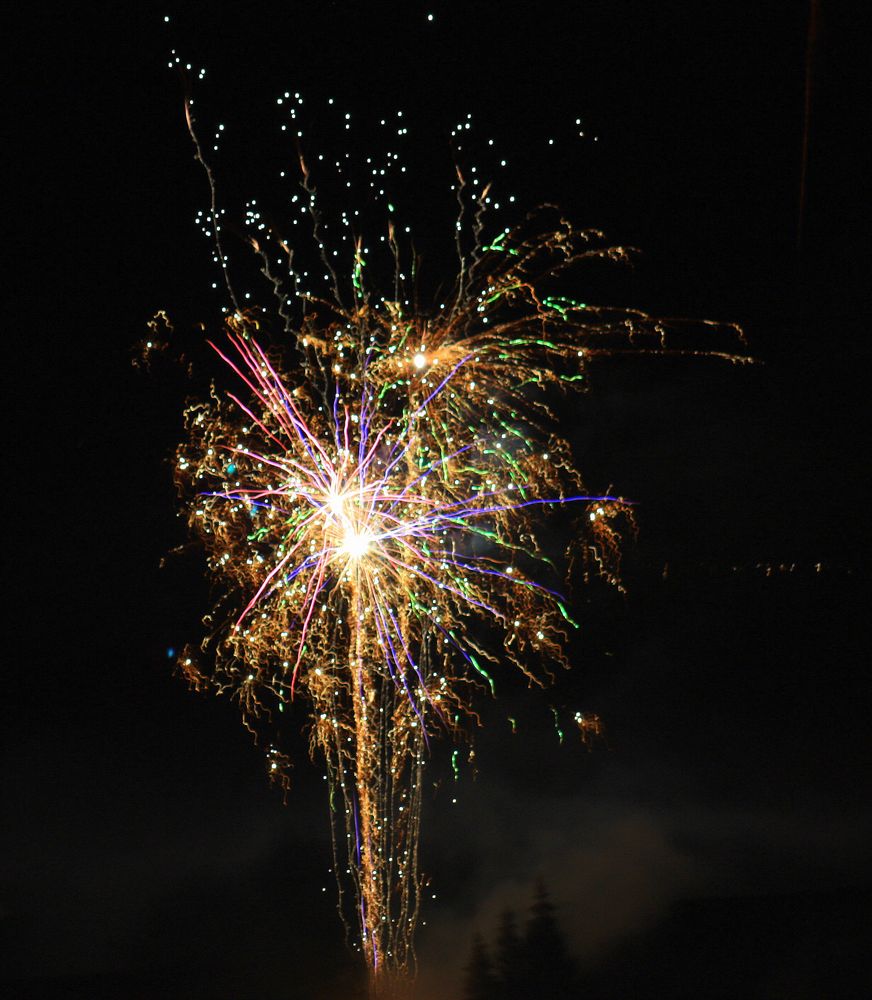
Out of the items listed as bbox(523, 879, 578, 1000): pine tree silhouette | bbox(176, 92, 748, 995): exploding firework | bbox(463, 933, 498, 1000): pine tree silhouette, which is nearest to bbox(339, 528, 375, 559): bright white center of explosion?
bbox(176, 92, 748, 995): exploding firework

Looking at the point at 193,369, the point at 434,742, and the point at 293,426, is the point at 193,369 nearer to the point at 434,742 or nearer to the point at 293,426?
the point at 293,426

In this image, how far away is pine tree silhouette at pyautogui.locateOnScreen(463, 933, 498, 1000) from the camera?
→ 773 cm

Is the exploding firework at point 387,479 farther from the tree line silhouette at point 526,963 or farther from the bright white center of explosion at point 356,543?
the tree line silhouette at point 526,963

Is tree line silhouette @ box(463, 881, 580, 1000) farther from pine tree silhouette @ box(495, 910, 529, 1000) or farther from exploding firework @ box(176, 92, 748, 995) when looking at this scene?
exploding firework @ box(176, 92, 748, 995)

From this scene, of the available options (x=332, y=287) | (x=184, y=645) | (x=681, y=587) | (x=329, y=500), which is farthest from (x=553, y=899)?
(x=332, y=287)

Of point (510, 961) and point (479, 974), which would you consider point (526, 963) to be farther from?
point (479, 974)

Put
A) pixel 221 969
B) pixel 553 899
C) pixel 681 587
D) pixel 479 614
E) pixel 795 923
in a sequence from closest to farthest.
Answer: pixel 479 614 < pixel 681 587 < pixel 553 899 < pixel 221 969 < pixel 795 923

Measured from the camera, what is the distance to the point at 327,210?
5.04m

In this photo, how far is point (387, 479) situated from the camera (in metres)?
5.34

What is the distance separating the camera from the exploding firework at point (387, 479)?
5211 mm

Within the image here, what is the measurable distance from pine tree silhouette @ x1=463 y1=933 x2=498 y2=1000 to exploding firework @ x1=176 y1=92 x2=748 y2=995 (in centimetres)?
276

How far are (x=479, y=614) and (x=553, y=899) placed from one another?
348cm

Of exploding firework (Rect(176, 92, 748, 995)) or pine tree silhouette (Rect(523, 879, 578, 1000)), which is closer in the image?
exploding firework (Rect(176, 92, 748, 995))

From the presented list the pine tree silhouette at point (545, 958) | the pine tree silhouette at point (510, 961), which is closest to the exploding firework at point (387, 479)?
the pine tree silhouette at point (510, 961)
